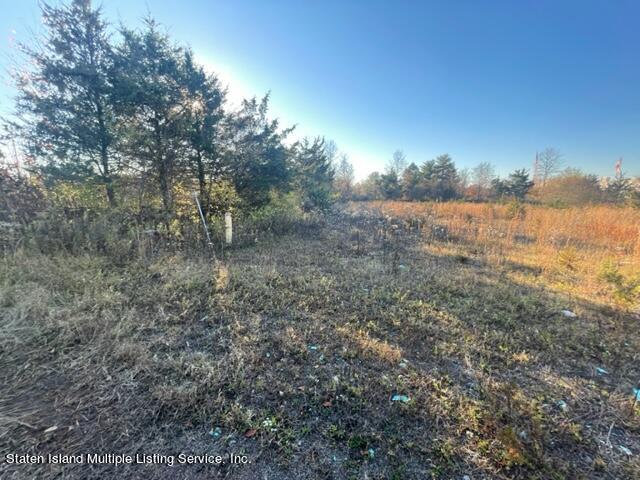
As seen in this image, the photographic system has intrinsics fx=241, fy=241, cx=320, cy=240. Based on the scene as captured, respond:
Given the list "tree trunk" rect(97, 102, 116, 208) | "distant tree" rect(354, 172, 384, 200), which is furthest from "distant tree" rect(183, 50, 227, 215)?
"distant tree" rect(354, 172, 384, 200)

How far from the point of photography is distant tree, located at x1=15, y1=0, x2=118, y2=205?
16.2 ft

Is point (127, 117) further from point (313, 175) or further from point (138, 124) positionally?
point (313, 175)

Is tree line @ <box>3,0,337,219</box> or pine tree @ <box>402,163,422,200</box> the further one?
pine tree @ <box>402,163,422,200</box>

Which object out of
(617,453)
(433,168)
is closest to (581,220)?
(617,453)

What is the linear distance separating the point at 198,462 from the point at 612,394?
8.67 feet

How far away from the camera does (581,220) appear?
655 centimetres

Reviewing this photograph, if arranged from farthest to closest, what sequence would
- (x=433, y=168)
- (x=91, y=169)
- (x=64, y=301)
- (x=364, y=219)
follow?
(x=433, y=168), (x=364, y=219), (x=91, y=169), (x=64, y=301)

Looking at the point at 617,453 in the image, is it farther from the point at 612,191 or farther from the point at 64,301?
the point at 612,191

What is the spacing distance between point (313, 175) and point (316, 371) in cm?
1190

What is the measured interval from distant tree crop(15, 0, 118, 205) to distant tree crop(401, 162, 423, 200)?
16.9 metres

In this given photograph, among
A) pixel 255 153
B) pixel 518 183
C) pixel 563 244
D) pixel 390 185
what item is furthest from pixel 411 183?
pixel 255 153

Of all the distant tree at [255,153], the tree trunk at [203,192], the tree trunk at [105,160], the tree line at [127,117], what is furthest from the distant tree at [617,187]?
the tree trunk at [105,160]

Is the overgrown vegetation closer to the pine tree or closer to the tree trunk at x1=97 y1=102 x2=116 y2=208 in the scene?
the tree trunk at x1=97 y1=102 x2=116 y2=208

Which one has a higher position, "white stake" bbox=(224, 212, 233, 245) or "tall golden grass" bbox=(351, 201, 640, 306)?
"white stake" bbox=(224, 212, 233, 245)
